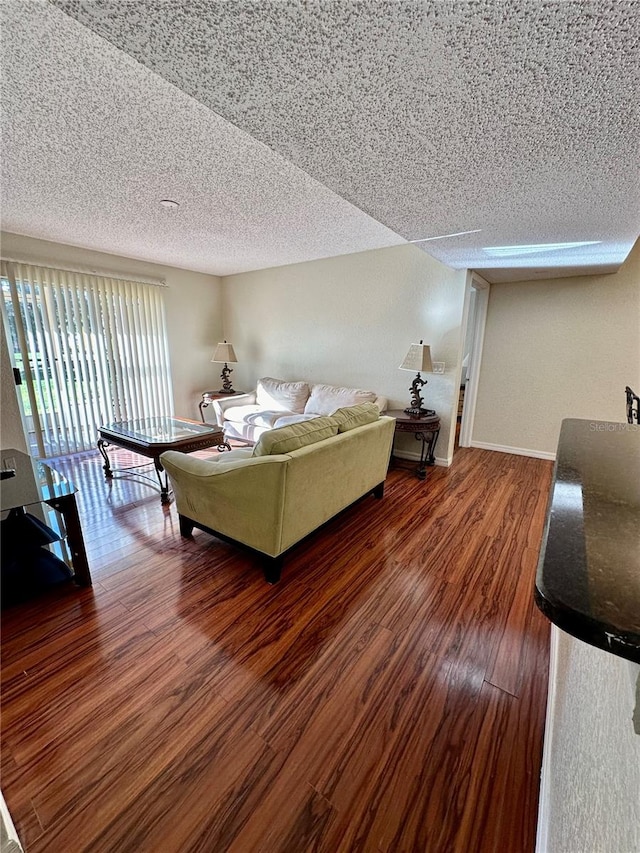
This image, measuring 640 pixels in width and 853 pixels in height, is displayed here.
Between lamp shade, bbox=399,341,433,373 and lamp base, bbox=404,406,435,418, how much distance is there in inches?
18.9

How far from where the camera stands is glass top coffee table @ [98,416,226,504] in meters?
3.00

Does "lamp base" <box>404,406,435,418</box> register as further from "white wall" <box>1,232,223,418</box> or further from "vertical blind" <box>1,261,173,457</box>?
"vertical blind" <box>1,261,173,457</box>

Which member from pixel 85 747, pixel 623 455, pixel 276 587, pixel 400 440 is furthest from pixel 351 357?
pixel 85 747

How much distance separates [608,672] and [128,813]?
52.9 inches

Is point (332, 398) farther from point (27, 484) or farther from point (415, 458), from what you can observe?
point (27, 484)

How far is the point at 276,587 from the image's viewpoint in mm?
1979

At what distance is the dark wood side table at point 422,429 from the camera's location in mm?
3547

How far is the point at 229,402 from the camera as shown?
4762 millimetres

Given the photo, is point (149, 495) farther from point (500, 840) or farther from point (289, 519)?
point (500, 840)

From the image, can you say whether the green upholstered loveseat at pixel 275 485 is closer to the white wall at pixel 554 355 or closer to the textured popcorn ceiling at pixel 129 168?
the textured popcorn ceiling at pixel 129 168

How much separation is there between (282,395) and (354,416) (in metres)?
2.17

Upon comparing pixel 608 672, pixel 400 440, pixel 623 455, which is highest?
pixel 623 455

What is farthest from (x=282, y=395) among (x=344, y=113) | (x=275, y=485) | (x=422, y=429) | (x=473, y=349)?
(x=344, y=113)

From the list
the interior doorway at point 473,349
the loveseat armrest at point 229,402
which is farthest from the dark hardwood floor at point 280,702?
the interior doorway at point 473,349
